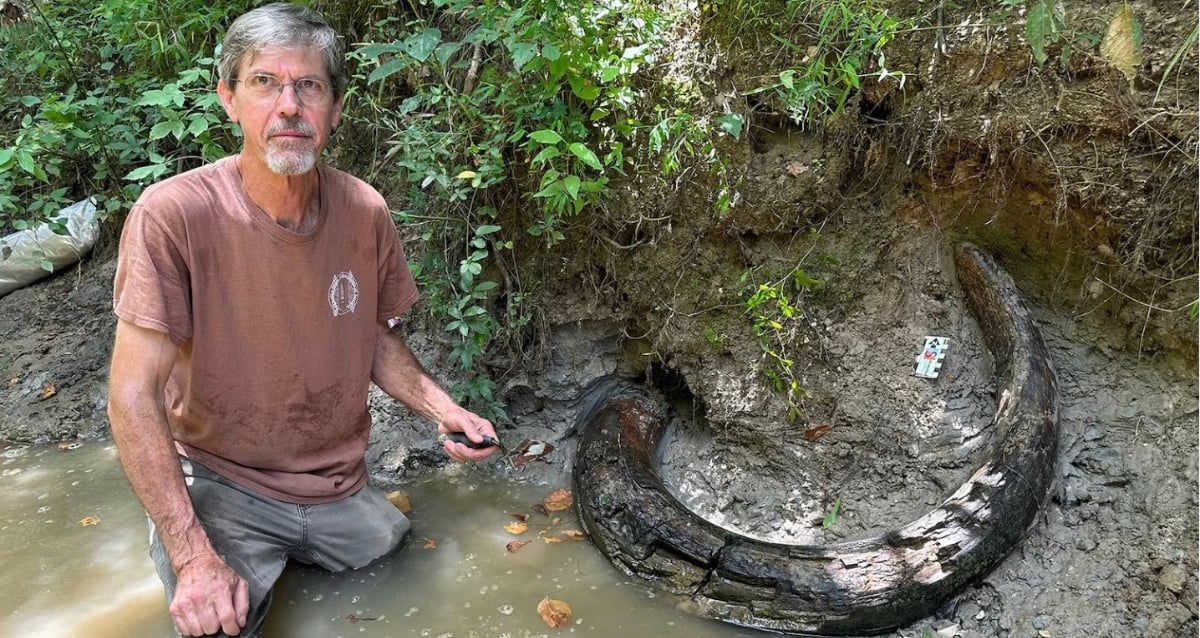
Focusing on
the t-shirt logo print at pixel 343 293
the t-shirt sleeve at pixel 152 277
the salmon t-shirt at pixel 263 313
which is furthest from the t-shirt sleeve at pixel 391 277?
the t-shirt sleeve at pixel 152 277

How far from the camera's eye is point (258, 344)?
98.0 inches

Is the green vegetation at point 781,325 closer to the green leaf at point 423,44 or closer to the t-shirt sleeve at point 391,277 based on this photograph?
the t-shirt sleeve at point 391,277

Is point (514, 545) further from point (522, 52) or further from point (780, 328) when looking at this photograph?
point (522, 52)

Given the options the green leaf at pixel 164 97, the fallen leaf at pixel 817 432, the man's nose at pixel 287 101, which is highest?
the man's nose at pixel 287 101

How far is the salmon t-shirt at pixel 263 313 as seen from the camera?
7.46 ft

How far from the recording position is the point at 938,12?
10.3 ft

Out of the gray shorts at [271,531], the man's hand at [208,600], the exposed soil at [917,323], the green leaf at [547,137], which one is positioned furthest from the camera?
the green leaf at [547,137]

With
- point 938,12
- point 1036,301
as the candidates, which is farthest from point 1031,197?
point 938,12

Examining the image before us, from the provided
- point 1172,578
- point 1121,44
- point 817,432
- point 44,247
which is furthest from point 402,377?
point 44,247

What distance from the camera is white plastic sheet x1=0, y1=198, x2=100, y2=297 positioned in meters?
4.61

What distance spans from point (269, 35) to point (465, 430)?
4.80ft

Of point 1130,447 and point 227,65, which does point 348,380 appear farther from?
point 1130,447

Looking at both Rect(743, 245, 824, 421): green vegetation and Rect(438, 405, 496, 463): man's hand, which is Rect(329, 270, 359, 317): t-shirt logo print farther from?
Rect(743, 245, 824, 421): green vegetation

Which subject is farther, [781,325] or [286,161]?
[781,325]
